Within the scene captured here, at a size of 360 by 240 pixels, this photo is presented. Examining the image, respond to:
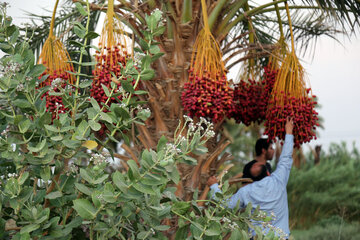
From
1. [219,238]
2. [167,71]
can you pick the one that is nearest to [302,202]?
[167,71]

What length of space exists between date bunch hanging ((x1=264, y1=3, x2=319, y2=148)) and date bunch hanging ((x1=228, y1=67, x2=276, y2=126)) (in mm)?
110

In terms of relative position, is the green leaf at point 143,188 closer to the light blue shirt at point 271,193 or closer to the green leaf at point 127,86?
the green leaf at point 127,86

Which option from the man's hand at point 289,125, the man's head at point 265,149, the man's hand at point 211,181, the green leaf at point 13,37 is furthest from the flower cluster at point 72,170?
the man's head at point 265,149

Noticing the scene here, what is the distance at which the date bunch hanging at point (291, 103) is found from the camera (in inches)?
137

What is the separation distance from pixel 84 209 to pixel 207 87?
1.57 meters

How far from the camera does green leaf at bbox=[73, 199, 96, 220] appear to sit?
5.26 ft

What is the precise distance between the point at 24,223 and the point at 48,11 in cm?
440

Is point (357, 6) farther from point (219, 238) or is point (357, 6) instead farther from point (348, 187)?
point (348, 187)

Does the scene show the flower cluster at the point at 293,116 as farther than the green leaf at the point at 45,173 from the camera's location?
Yes

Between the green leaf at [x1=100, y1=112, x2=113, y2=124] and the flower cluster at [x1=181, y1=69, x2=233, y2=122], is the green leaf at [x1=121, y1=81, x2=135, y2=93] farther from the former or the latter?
the flower cluster at [x1=181, y1=69, x2=233, y2=122]

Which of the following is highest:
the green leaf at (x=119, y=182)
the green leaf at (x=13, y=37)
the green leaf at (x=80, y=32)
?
the green leaf at (x=80, y=32)

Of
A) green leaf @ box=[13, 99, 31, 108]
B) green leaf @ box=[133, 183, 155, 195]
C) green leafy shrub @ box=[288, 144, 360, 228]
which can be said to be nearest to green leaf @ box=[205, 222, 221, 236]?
green leaf @ box=[133, 183, 155, 195]

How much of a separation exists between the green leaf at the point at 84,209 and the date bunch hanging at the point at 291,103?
2.10m

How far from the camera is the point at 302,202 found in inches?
547
